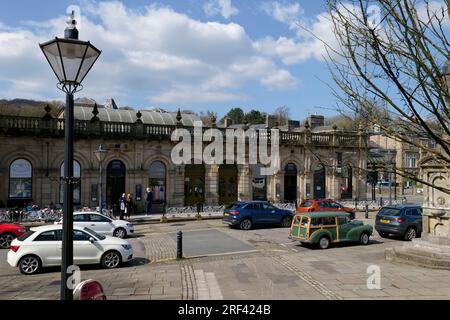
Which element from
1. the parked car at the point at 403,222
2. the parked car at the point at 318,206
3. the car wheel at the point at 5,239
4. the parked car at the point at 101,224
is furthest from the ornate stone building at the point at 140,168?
the car wheel at the point at 5,239

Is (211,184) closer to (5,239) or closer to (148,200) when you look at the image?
(148,200)

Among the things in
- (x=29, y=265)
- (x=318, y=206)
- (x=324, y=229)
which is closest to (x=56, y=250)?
(x=29, y=265)

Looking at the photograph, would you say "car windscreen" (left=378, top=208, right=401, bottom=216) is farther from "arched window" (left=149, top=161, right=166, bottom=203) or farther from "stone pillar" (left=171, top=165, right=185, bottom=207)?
"arched window" (left=149, top=161, right=166, bottom=203)

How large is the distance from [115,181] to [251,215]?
38.6 ft

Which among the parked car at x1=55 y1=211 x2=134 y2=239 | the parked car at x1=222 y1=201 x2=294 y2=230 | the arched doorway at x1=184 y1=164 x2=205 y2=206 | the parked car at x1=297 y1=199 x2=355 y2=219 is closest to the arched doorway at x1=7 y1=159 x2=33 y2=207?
the parked car at x1=55 y1=211 x2=134 y2=239

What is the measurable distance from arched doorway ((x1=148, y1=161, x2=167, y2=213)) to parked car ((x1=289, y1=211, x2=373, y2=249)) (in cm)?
1565

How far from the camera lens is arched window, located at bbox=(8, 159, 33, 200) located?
26078 mm

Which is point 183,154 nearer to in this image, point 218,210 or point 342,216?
point 218,210

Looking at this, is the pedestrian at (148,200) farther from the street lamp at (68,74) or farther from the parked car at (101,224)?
the street lamp at (68,74)

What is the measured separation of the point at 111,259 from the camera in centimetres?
1340

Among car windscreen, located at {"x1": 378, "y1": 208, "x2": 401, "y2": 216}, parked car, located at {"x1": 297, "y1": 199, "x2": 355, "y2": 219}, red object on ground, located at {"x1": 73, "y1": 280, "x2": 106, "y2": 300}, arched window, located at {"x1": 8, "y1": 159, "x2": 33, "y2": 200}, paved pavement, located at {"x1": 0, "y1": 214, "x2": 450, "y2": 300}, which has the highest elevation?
arched window, located at {"x1": 8, "y1": 159, "x2": 33, "y2": 200}

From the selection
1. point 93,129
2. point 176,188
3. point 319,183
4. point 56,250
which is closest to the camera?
point 56,250

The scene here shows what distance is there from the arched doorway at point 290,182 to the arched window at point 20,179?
66.1 feet

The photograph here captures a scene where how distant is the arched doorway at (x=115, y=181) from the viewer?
28.8 meters
